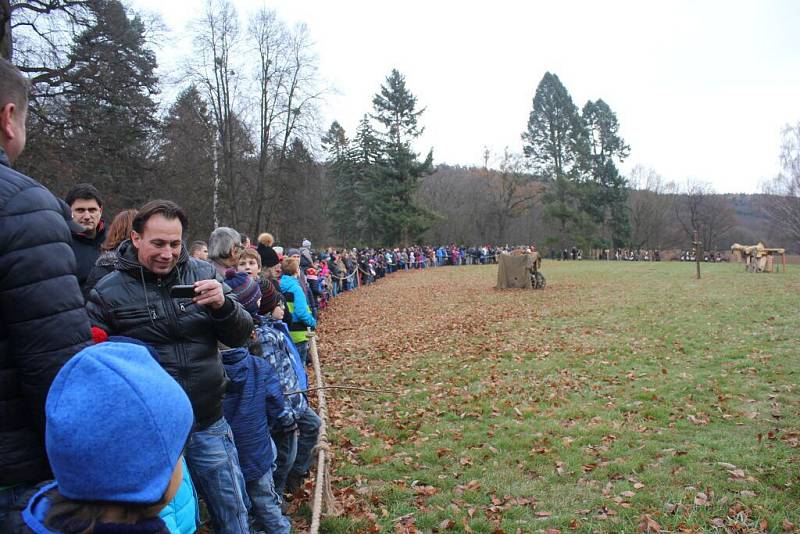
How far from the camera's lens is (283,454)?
4.21m

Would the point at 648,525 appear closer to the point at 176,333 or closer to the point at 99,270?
the point at 176,333

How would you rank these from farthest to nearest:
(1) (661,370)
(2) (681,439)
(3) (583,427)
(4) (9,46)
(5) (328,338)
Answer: (4) (9,46) → (5) (328,338) → (1) (661,370) → (3) (583,427) → (2) (681,439)

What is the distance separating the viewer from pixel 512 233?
6762 cm

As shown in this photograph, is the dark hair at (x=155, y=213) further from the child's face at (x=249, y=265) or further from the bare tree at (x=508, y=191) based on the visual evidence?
the bare tree at (x=508, y=191)

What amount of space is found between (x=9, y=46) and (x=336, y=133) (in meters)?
46.6

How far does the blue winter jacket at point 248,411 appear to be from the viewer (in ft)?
11.0

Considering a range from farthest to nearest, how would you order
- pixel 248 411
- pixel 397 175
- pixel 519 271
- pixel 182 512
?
pixel 397 175 < pixel 519 271 < pixel 248 411 < pixel 182 512

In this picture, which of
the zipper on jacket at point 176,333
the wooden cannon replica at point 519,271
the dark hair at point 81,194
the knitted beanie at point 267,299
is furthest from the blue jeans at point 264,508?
the wooden cannon replica at point 519,271

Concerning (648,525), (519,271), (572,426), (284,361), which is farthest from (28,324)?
(519,271)

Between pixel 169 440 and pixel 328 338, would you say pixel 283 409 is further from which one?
pixel 328 338

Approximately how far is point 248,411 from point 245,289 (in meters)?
0.96

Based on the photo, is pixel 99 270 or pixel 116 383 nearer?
pixel 116 383

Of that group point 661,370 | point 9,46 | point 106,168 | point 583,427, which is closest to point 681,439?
point 583,427

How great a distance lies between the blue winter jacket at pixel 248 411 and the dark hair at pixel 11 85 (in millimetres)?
1850
